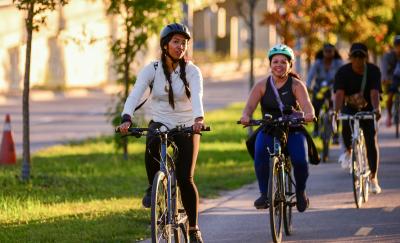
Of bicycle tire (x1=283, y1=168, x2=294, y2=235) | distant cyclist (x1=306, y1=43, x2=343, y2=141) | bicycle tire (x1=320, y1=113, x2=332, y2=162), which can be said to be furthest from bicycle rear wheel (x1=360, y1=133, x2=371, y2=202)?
distant cyclist (x1=306, y1=43, x2=343, y2=141)

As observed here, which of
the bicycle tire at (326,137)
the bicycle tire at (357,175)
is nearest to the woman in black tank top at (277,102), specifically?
the bicycle tire at (357,175)

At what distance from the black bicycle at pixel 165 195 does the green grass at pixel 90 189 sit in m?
1.63

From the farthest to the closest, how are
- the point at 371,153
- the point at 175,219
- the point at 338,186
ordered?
the point at 338,186, the point at 371,153, the point at 175,219

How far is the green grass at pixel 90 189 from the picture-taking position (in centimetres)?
1201

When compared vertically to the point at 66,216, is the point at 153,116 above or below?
above

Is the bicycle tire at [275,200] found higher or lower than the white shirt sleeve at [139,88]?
lower

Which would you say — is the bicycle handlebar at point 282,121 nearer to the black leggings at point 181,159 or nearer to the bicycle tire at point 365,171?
the black leggings at point 181,159

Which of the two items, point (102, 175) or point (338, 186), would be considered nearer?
point (338, 186)

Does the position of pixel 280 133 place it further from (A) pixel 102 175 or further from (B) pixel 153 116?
(A) pixel 102 175

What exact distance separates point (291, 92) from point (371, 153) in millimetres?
3663

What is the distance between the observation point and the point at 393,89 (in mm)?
24219

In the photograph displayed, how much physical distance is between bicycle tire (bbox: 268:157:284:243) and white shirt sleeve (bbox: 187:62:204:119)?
1469 millimetres

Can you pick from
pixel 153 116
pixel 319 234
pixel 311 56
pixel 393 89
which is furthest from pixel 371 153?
pixel 311 56

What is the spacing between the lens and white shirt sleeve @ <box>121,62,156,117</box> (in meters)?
9.99
